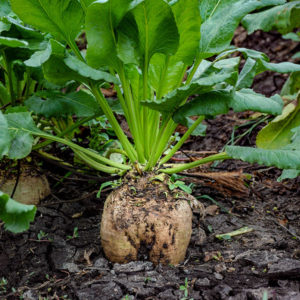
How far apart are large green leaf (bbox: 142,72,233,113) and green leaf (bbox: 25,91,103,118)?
39 centimetres

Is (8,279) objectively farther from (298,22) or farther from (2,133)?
(298,22)

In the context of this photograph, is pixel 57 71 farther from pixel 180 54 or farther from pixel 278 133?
pixel 278 133

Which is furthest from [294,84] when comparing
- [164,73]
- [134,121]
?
[134,121]

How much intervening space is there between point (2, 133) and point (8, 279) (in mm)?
576

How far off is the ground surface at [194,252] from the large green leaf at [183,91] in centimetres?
54

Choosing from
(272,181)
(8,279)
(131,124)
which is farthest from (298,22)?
(8,279)

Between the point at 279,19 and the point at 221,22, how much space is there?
101 cm

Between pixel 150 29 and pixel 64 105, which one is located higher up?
pixel 150 29

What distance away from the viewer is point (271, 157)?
1.16 meters

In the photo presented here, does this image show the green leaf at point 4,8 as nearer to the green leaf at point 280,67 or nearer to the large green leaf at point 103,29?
the large green leaf at point 103,29

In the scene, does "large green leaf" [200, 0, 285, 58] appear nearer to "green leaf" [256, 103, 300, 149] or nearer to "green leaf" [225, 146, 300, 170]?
"green leaf" [225, 146, 300, 170]

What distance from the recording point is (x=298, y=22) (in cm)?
220

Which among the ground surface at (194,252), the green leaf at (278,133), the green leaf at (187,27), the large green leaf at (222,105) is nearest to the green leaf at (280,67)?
the large green leaf at (222,105)

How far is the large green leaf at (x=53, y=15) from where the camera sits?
121 centimetres
